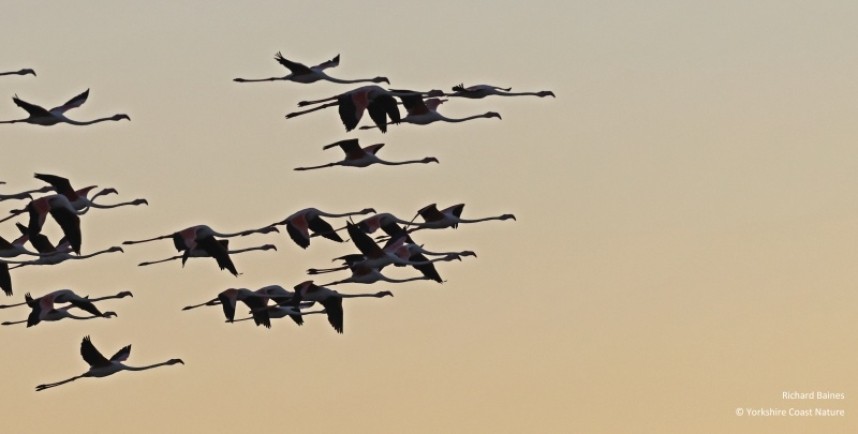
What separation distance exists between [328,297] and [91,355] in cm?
633

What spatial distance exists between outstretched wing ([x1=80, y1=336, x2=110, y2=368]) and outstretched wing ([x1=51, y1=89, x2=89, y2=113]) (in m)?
6.09

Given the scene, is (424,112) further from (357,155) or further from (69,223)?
(69,223)

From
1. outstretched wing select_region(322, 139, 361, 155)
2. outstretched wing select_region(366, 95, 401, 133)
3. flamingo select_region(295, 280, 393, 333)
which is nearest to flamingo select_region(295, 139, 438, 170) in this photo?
outstretched wing select_region(322, 139, 361, 155)

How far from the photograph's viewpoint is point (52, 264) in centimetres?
8075

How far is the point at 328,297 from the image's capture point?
266 feet

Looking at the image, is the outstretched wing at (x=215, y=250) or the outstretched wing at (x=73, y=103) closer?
the outstretched wing at (x=215, y=250)

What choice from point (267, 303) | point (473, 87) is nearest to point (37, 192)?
point (267, 303)

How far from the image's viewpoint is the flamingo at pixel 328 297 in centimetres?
8088

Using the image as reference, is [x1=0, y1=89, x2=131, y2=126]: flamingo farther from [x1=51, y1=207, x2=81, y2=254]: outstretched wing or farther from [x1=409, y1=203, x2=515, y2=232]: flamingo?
[x1=409, y1=203, x2=515, y2=232]: flamingo

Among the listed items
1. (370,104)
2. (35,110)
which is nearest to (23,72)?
(35,110)

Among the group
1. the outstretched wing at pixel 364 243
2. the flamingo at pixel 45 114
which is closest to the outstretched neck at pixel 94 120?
the flamingo at pixel 45 114

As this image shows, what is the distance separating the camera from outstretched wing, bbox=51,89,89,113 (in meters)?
80.9

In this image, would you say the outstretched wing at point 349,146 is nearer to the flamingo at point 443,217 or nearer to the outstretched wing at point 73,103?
the flamingo at point 443,217

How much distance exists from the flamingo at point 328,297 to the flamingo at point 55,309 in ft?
16.6
